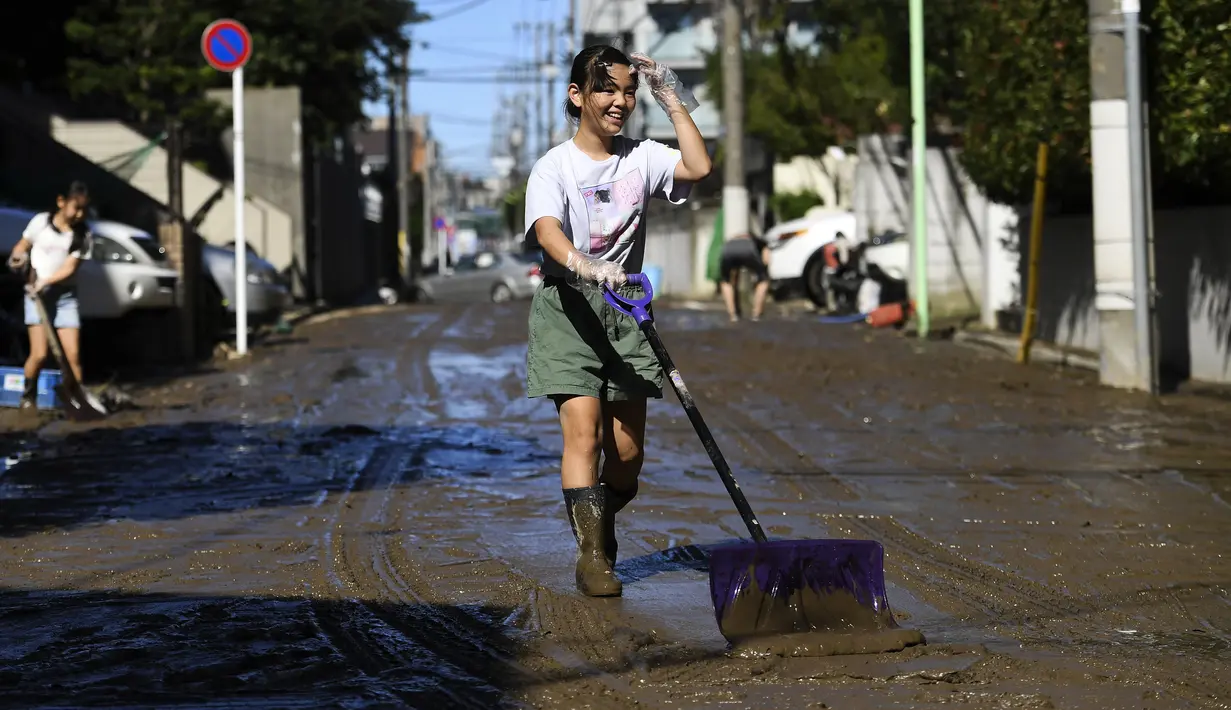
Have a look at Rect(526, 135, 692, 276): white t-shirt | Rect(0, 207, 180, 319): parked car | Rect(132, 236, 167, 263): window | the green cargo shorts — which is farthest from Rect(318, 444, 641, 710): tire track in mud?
Rect(132, 236, 167, 263): window

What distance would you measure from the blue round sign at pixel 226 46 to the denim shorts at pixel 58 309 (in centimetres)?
566

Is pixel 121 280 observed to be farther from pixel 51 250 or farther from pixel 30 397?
pixel 51 250

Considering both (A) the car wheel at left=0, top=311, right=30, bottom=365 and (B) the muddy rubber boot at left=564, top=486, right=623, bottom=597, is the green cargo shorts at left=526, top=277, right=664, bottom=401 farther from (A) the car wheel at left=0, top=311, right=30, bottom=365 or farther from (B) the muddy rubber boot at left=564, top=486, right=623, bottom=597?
(A) the car wheel at left=0, top=311, right=30, bottom=365

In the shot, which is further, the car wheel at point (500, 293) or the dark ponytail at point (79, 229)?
the car wheel at point (500, 293)

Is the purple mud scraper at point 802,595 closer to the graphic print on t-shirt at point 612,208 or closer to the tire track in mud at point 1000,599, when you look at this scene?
→ the tire track in mud at point 1000,599

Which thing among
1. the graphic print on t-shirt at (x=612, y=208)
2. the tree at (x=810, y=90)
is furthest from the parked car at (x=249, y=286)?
the tree at (x=810, y=90)

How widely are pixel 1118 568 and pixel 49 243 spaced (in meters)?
8.27

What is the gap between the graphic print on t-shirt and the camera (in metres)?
5.42

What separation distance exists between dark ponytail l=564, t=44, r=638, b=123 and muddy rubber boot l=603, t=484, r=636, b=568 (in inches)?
53.8

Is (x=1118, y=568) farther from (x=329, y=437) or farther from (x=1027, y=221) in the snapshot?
(x=1027, y=221)

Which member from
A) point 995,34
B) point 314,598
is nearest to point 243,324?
point 995,34

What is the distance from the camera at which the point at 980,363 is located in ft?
48.5

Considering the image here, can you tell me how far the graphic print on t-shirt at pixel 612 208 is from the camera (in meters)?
5.42

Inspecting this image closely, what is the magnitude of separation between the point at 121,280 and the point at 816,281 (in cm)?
1218
